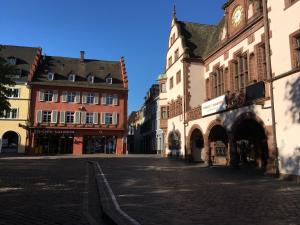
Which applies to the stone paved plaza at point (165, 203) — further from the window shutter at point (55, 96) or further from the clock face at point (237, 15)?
the window shutter at point (55, 96)

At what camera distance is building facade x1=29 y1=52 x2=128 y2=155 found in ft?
165

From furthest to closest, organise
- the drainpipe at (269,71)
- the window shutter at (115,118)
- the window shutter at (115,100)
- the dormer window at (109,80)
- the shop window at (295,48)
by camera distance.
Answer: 1. the dormer window at (109,80)
2. the window shutter at (115,100)
3. the window shutter at (115,118)
4. the drainpipe at (269,71)
5. the shop window at (295,48)

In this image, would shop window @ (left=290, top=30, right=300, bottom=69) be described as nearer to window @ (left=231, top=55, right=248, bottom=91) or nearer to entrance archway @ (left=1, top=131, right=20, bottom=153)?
window @ (left=231, top=55, right=248, bottom=91)

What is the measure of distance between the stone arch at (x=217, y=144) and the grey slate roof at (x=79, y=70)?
2930cm

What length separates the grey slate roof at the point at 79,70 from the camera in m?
52.9

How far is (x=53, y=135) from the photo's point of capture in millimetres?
50562

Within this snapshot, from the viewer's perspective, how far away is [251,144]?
2444cm

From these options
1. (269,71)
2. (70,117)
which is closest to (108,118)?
(70,117)

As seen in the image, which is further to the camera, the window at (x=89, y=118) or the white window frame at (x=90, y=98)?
the white window frame at (x=90, y=98)

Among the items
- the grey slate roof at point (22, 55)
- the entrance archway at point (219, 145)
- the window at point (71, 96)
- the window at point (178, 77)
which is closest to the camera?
the entrance archway at point (219, 145)

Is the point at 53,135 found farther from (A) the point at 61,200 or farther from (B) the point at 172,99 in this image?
(A) the point at 61,200

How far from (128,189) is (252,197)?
457cm

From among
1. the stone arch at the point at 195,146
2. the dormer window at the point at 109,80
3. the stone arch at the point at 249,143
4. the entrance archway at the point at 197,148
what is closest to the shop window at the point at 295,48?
the stone arch at the point at 249,143

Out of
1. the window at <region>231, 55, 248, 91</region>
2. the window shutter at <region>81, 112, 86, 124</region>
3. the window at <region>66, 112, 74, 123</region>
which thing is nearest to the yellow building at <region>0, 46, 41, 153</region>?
the window at <region>66, 112, 74, 123</region>
